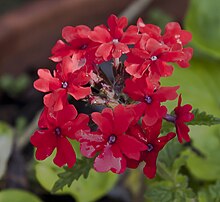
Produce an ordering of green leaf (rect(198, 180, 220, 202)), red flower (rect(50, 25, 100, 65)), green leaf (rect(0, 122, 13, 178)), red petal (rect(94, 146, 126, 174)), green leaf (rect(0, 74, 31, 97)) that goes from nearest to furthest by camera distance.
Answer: red petal (rect(94, 146, 126, 174))
red flower (rect(50, 25, 100, 65))
green leaf (rect(198, 180, 220, 202))
green leaf (rect(0, 122, 13, 178))
green leaf (rect(0, 74, 31, 97))

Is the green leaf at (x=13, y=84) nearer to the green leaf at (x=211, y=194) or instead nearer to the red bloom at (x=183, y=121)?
the green leaf at (x=211, y=194)

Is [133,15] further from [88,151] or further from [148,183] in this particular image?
[88,151]

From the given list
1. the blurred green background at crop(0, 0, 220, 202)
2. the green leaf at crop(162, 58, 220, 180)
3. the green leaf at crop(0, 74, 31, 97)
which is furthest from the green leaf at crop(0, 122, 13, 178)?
the green leaf at crop(0, 74, 31, 97)

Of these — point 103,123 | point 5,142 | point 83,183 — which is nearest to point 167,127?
point 103,123

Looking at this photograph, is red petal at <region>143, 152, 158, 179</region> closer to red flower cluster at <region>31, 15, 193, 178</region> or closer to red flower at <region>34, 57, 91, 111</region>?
red flower cluster at <region>31, 15, 193, 178</region>

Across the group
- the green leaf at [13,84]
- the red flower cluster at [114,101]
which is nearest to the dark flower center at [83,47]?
the red flower cluster at [114,101]

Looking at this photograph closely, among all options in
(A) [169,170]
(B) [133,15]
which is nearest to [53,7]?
(B) [133,15]

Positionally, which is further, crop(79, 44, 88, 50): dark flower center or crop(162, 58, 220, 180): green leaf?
crop(162, 58, 220, 180): green leaf
